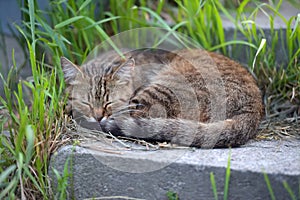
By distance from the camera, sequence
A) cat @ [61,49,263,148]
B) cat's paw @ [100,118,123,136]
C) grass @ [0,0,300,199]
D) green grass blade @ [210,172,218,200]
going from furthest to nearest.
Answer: cat's paw @ [100,118,123,136]
cat @ [61,49,263,148]
grass @ [0,0,300,199]
green grass blade @ [210,172,218,200]

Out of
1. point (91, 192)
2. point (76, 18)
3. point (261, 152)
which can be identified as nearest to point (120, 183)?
point (91, 192)

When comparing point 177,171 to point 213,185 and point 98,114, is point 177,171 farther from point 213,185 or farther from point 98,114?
point 98,114

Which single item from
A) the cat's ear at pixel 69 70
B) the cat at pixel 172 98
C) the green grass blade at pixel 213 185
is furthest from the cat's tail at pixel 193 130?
the cat's ear at pixel 69 70

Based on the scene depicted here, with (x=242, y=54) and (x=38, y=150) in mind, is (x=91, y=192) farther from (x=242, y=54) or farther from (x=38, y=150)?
(x=242, y=54)

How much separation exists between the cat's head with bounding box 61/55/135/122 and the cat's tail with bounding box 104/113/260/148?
0.23 metres

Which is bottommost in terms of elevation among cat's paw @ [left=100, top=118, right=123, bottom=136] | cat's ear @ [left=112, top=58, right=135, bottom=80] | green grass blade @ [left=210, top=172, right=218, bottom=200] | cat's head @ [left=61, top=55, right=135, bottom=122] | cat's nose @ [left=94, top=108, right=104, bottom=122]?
green grass blade @ [left=210, top=172, right=218, bottom=200]

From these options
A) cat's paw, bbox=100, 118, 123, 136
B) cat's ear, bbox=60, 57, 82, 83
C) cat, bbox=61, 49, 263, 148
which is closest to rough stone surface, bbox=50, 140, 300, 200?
cat, bbox=61, 49, 263, 148

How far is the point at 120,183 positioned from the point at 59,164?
0.36 m

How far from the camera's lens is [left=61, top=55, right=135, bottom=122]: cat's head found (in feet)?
10.3

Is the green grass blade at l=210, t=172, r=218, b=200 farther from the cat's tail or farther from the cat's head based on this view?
the cat's head

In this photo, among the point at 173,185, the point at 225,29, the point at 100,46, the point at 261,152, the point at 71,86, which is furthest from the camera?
the point at 225,29

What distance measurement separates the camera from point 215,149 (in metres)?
2.71

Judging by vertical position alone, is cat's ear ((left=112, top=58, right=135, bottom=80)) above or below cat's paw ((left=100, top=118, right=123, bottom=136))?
above

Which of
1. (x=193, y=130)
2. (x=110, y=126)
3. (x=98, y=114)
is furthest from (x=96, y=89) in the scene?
(x=193, y=130)
